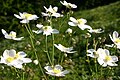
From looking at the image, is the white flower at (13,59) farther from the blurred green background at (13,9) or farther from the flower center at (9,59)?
the blurred green background at (13,9)

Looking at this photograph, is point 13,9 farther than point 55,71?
Yes

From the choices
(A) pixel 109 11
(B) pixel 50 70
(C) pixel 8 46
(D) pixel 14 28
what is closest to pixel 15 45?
(C) pixel 8 46

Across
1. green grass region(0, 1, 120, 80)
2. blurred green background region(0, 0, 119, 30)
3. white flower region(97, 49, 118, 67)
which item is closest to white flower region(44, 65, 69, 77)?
white flower region(97, 49, 118, 67)

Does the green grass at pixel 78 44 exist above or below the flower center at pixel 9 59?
above

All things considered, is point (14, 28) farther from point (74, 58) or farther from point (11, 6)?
point (74, 58)

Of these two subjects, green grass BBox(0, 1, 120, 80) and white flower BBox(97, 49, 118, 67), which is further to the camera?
green grass BBox(0, 1, 120, 80)

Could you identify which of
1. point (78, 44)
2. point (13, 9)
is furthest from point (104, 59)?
point (13, 9)

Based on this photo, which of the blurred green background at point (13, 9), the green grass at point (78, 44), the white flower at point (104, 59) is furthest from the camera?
the blurred green background at point (13, 9)

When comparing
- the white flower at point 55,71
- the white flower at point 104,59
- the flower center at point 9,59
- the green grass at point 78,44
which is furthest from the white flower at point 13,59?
the green grass at point 78,44

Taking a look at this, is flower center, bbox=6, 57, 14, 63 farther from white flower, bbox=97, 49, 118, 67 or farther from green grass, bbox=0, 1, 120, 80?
green grass, bbox=0, 1, 120, 80

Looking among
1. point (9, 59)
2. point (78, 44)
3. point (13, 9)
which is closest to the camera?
point (9, 59)

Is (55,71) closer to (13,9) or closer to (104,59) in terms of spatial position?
(104,59)
